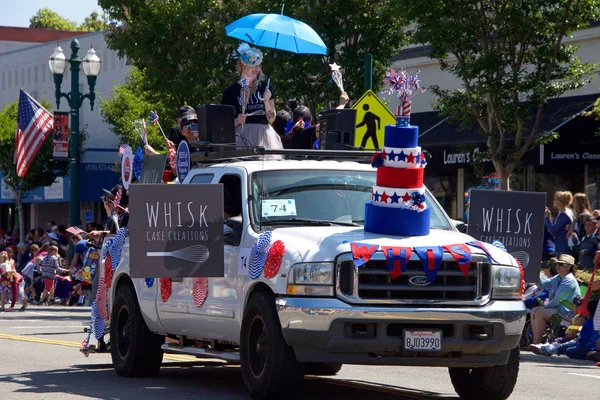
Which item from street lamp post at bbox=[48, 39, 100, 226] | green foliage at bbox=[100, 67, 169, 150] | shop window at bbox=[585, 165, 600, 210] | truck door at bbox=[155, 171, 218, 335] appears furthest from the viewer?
green foliage at bbox=[100, 67, 169, 150]

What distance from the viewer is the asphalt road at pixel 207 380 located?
10172mm

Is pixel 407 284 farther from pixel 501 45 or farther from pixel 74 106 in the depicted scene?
pixel 74 106

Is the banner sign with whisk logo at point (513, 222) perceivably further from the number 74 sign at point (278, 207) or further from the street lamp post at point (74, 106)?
the street lamp post at point (74, 106)

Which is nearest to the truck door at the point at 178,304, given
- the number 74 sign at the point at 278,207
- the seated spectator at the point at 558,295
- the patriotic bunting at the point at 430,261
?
the number 74 sign at the point at 278,207

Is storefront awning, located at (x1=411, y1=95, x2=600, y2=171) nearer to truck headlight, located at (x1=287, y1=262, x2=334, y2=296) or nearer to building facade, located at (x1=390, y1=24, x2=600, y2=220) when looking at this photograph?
building facade, located at (x1=390, y1=24, x2=600, y2=220)

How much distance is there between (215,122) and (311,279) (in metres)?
2.99

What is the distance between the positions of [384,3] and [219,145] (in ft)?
45.9

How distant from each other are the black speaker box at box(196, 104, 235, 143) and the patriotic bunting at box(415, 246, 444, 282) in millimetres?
3146

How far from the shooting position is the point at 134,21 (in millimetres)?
30078

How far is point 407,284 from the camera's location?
28.7ft

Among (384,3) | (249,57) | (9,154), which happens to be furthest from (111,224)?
(9,154)

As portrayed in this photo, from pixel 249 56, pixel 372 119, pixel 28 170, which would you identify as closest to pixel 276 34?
pixel 249 56

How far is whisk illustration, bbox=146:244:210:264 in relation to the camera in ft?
33.0

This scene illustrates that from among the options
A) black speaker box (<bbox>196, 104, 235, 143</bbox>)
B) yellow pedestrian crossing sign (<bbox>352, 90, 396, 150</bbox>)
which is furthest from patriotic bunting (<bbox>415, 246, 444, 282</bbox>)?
yellow pedestrian crossing sign (<bbox>352, 90, 396, 150</bbox>)
